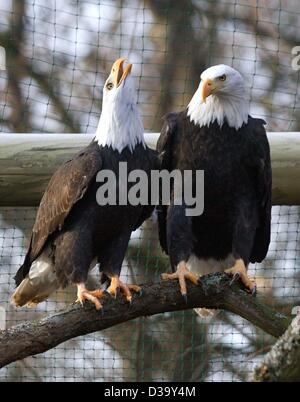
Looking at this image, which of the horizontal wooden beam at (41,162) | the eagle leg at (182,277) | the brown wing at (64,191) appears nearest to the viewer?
the eagle leg at (182,277)

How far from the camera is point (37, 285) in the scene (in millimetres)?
5340

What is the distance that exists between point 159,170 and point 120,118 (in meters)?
0.31

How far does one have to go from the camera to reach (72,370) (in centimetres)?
718

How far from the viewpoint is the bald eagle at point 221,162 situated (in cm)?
536

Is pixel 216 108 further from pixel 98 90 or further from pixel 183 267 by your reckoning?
pixel 98 90

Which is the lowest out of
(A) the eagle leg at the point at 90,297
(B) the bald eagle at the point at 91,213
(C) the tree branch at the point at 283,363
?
(C) the tree branch at the point at 283,363

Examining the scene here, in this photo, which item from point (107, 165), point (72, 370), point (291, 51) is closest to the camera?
point (107, 165)

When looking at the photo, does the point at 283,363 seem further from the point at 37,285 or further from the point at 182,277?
the point at 37,285

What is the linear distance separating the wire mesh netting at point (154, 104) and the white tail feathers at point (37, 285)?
1576mm

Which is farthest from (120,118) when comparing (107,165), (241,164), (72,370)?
(72,370)

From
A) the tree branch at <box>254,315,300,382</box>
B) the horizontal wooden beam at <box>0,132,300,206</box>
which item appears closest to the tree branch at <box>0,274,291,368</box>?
the horizontal wooden beam at <box>0,132,300,206</box>

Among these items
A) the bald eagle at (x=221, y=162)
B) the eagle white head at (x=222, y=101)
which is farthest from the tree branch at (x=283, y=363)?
the eagle white head at (x=222, y=101)

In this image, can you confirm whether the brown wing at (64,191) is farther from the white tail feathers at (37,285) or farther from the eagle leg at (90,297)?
the eagle leg at (90,297)

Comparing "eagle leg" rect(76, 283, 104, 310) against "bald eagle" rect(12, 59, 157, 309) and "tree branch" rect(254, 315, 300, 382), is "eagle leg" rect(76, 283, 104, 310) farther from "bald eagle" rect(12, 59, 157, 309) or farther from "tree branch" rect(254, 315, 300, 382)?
"tree branch" rect(254, 315, 300, 382)
